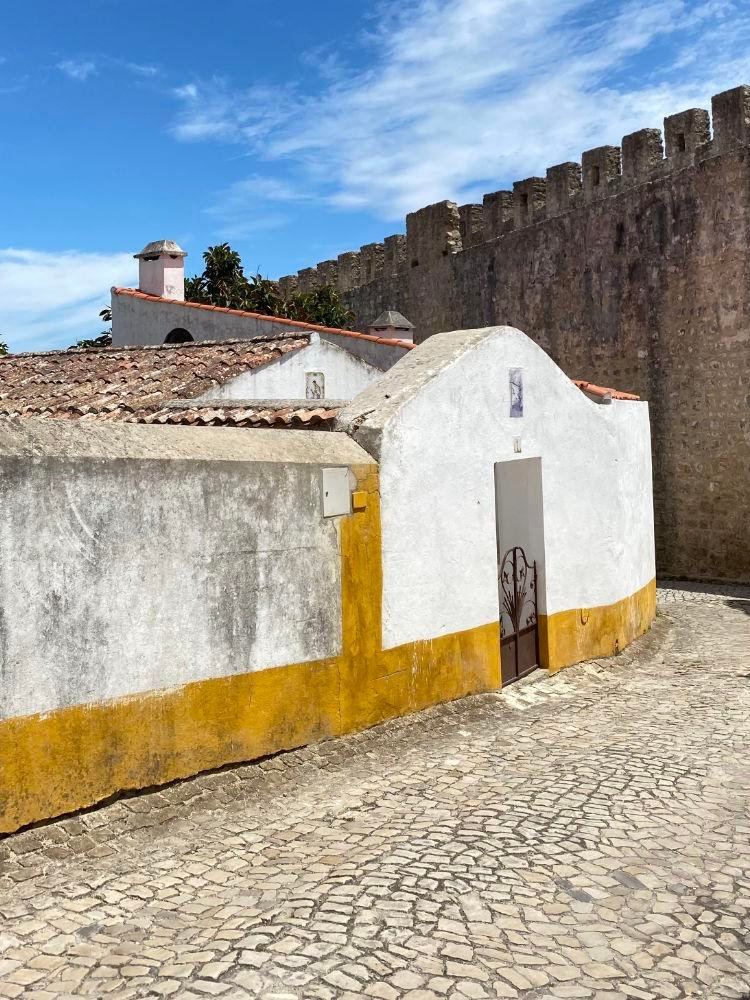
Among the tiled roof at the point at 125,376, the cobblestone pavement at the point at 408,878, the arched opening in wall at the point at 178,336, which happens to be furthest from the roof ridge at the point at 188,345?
the cobblestone pavement at the point at 408,878

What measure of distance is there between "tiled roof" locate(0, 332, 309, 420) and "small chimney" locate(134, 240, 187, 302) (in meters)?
5.06

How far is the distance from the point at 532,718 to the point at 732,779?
1786 mm

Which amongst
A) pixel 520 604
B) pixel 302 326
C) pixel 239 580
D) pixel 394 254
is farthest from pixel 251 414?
pixel 394 254

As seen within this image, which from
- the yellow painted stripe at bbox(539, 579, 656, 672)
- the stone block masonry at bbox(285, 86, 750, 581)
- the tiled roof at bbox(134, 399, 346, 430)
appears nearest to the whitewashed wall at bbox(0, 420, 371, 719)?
the tiled roof at bbox(134, 399, 346, 430)

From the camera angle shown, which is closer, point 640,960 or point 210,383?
point 640,960

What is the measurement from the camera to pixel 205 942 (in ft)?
12.3

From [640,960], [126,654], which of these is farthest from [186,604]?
[640,960]

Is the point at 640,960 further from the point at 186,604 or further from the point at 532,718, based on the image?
the point at 532,718

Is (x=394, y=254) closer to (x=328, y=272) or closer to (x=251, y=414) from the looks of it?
(x=328, y=272)

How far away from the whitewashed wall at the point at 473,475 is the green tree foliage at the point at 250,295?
46.2ft

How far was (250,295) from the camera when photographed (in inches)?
924

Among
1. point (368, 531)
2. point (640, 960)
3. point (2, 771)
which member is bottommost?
point (640, 960)

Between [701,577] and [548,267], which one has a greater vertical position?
[548,267]

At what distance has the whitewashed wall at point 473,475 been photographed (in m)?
6.80
